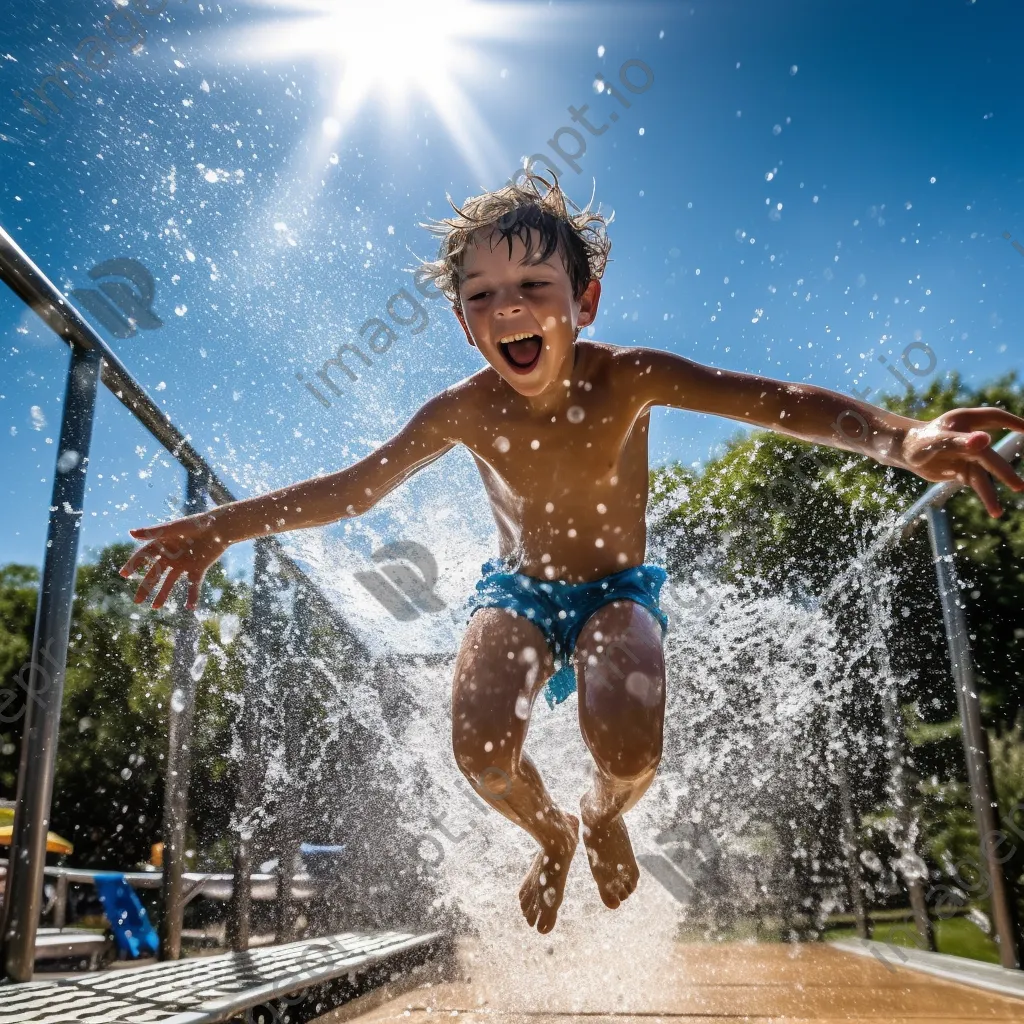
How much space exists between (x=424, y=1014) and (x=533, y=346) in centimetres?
220

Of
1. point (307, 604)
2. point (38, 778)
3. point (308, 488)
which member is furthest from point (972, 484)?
point (307, 604)

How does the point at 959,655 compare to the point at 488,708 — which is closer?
the point at 488,708

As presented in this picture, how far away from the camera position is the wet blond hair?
1.97 metres

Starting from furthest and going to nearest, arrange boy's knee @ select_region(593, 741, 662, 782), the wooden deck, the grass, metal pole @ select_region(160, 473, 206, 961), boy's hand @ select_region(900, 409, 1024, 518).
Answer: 1. the grass
2. metal pole @ select_region(160, 473, 206, 961)
3. the wooden deck
4. boy's knee @ select_region(593, 741, 662, 782)
5. boy's hand @ select_region(900, 409, 1024, 518)

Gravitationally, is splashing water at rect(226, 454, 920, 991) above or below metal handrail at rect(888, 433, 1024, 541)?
below

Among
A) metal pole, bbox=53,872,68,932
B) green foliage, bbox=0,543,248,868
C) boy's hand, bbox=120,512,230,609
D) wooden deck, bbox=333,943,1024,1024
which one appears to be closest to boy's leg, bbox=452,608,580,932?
boy's hand, bbox=120,512,230,609

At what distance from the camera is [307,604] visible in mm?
3980

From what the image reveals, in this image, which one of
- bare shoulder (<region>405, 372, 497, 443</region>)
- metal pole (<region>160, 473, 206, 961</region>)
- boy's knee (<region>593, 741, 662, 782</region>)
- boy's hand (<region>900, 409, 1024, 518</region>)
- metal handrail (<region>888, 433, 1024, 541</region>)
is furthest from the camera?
metal handrail (<region>888, 433, 1024, 541</region>)

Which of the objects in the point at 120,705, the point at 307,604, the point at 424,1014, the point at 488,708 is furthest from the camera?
the point at 120,705

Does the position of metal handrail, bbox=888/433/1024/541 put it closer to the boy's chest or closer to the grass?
the boy's chest

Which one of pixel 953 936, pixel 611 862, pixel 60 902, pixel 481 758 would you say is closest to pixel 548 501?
pixel 481 758

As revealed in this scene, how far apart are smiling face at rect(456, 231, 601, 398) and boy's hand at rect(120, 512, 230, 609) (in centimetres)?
78

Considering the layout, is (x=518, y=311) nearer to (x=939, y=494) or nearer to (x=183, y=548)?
(x=183, y=548)

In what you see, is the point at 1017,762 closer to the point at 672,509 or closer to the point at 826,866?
the point at 826,866
